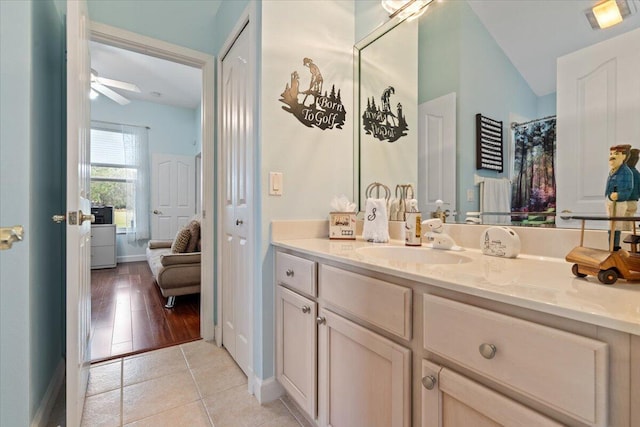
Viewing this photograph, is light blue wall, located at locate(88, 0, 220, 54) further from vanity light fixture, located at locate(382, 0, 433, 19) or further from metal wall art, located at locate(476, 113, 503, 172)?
metal wall art, located at locate(476, 113, 503, 172)

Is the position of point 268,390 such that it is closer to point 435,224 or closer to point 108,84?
point 435,224

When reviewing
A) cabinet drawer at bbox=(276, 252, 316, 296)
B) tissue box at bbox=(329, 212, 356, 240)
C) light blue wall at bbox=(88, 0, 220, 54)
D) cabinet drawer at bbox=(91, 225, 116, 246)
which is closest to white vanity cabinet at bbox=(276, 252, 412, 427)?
cabinet drawer at bbox=(276, 252, 316, 296)

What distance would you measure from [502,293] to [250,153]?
138cm

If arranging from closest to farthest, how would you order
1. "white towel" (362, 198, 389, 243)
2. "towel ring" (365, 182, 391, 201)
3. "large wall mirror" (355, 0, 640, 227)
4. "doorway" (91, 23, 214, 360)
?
1. "large wall mirror" (355, 0, 640, 227)
2. "white towel" (362, 198, 389, 243)
3. "towel ring" (365, 182, 391, 201)
4. "doorway" (91, 23, 214, 360)

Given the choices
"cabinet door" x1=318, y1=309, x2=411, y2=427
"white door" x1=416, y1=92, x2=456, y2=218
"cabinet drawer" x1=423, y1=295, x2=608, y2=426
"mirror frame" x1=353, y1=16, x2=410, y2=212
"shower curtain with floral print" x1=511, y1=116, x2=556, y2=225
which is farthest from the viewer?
"mirror frame" x1=353, y1=16, x2=410, y2=212

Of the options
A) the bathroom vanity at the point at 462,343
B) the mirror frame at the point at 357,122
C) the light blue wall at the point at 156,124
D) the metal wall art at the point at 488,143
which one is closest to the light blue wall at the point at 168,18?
the mirror frame at the point at 357,122

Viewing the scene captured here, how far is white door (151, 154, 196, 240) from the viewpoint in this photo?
555cm

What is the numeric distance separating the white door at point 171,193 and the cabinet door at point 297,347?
16.1ft

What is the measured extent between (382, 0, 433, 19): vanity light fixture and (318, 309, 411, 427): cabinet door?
160 cm

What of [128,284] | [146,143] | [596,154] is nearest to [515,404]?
[596,154]

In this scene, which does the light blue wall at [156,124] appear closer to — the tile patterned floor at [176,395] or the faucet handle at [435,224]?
the tile patterned floor at [176,395]

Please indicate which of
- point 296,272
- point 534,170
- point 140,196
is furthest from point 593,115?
point 140,196

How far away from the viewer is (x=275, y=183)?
158 cm

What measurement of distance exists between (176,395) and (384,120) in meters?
1.98
